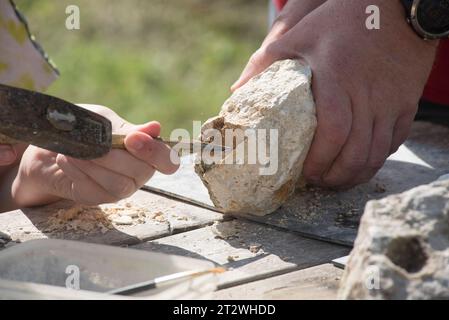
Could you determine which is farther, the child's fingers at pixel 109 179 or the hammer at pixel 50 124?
the child's fingers at pixel 109 179

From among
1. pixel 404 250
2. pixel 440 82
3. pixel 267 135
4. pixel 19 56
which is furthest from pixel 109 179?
pixel 440 82

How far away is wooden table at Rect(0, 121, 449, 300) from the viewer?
1588 millimetres

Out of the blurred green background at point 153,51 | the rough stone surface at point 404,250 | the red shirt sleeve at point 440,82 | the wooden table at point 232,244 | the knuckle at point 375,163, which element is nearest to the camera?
the rough stone surface at point 404,250

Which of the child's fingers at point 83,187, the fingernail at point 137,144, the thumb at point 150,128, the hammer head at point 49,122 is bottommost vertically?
the child's fingers at point 83,187

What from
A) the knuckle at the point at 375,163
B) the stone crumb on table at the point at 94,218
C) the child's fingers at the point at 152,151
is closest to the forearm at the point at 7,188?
Answer: the stone crumb on table at the point at 94,218

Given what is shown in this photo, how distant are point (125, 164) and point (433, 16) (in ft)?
2.79

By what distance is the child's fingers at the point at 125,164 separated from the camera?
186cm

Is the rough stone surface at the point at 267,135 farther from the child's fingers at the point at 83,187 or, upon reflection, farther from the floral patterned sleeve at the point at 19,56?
the floral patterned sleeve at the point at 19,56

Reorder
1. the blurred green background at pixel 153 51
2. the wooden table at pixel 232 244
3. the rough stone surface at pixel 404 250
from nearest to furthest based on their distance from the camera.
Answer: the rough stone surface at pixel 404 250 → the wooden table at pixel 232 244 → the blurred green background at pixel 153 51

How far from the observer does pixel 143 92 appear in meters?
5.53

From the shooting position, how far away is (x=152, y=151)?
6.07 ft

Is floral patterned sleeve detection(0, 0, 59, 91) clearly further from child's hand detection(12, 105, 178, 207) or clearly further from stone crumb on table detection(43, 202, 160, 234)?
stone crumb on table detection(43, 202, 160, 234)

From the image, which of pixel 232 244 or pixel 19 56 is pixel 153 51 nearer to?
pixel 19 56

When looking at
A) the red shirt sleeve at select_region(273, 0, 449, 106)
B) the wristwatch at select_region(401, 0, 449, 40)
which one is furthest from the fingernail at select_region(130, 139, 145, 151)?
the red shirt sleeve at select_region(273, 0, 449, 106)
